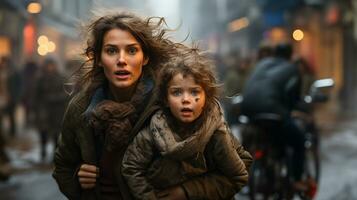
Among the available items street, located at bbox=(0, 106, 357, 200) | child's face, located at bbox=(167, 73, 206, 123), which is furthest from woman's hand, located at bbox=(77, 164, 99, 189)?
street, located at bbox=(0, 106, 357, 200)

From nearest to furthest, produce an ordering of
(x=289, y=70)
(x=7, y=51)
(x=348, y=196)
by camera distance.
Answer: (x=289, y=70) → (x=348, y=196) → (x=7, y=51)

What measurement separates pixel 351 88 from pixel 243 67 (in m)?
14.6

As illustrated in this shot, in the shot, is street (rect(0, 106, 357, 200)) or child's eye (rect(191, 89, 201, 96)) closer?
child's eye (rect(191, 89, 201, 96))

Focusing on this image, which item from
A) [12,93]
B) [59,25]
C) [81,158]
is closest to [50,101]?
[12,93]

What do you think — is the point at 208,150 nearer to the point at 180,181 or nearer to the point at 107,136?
the point at 180,181

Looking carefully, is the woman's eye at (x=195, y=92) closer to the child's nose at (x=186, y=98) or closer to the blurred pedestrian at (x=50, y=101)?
the child's nose at (x=186, y=98)

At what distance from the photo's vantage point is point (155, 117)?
3242 mm

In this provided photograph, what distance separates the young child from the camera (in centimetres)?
319

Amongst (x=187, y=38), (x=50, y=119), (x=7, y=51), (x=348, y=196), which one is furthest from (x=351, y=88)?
(x=187, y=38)

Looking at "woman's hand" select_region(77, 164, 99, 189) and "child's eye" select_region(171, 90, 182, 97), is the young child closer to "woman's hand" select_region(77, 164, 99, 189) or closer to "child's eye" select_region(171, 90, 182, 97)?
"child's eye" select_region(171, 90, 182, 97)

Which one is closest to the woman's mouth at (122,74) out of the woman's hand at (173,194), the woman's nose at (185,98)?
the woman's nose at (185,98)

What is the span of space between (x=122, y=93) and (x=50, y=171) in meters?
9.24

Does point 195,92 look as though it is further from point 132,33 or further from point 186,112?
point 132,33

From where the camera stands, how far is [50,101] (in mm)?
13680
